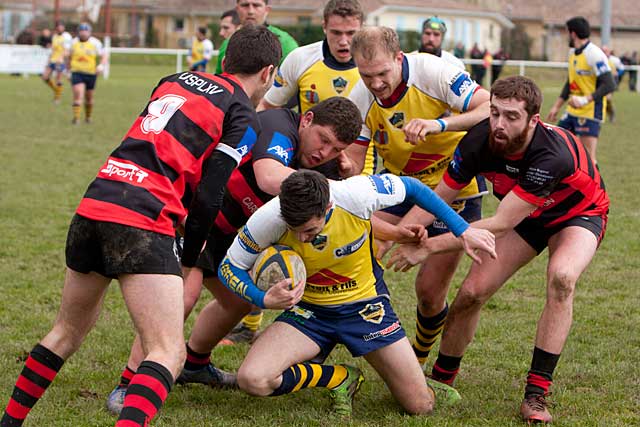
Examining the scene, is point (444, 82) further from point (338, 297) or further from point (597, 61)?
point (597, 61)

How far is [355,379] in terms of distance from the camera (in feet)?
16.6

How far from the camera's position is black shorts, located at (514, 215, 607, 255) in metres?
5.11

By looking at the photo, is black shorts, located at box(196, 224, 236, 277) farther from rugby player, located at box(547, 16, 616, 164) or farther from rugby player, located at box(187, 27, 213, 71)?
rugby player, located at box(187, 27, 213, 71)

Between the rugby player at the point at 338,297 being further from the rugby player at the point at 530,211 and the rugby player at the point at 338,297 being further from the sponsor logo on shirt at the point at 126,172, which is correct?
the sponsor logo on shirt at the point at 126,172

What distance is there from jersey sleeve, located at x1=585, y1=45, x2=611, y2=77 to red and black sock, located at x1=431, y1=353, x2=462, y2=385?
317 inches

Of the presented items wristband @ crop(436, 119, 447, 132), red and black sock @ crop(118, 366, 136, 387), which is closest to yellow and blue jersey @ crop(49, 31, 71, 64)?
red and black sock @ crop(118, 366, 136, 387)

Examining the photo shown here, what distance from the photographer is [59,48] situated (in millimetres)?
25500

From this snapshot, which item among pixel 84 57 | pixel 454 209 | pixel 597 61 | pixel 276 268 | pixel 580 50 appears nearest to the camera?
pixel 276 268

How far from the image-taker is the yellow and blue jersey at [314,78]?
6.25 metres

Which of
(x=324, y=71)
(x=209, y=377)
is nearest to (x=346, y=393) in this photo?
(x=209, y=377)

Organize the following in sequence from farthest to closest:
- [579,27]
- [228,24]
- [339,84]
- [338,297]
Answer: [579,27], [228,24], [339,84], [338,297]

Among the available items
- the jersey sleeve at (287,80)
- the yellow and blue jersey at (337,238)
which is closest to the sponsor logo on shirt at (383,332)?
the yellow and blue jersey at (337,238)

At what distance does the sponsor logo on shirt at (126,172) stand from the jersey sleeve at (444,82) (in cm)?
202

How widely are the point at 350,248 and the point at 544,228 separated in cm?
113
